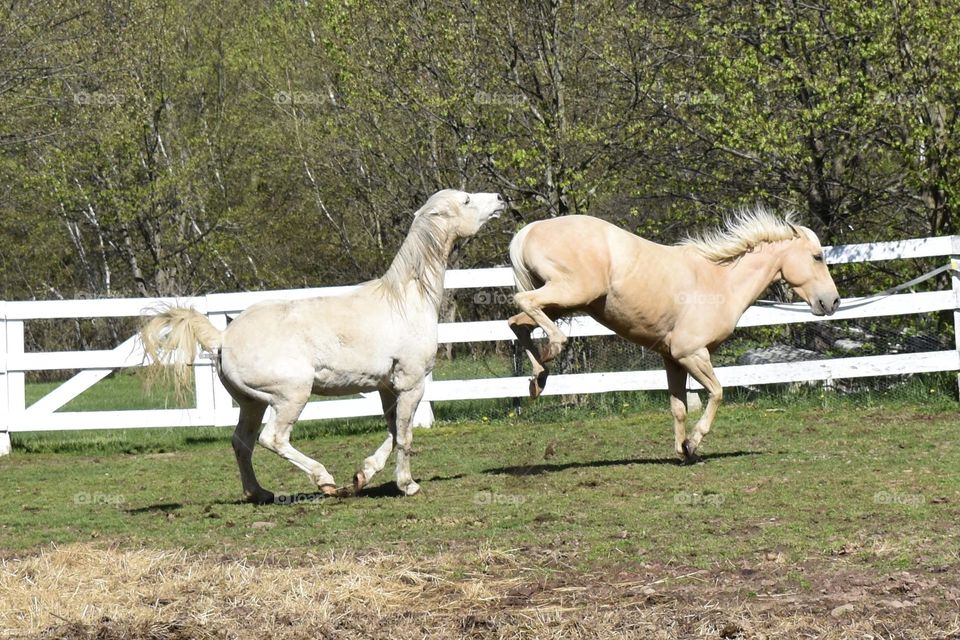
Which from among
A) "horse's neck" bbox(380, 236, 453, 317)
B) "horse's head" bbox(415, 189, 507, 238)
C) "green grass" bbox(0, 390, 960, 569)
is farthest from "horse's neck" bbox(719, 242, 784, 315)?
"horse's neck" bbox(380, 236, 453, 317)

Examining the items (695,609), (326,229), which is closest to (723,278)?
(695,609)

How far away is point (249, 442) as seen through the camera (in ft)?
27.2

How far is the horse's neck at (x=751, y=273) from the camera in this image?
9.62 m

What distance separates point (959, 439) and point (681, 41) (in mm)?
6911

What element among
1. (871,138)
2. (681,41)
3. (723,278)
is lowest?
(723,278)

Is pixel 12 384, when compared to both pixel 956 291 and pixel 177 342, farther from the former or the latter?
pixel 956 291

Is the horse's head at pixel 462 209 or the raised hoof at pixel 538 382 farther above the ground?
the horse's head at pixel 462 209

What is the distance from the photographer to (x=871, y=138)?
45.4 ft

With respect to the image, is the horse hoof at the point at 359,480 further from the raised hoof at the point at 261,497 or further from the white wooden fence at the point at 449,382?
the white wooden fence at the point at 449,382

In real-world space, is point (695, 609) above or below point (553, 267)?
below

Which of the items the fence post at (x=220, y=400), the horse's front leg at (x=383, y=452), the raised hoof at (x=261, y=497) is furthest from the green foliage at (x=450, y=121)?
the raised hoof at (x=261, y=497)

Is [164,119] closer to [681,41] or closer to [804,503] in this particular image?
[681,41]

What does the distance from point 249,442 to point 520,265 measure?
97.9 inches

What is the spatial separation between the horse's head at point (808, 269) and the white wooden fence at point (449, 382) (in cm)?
202
